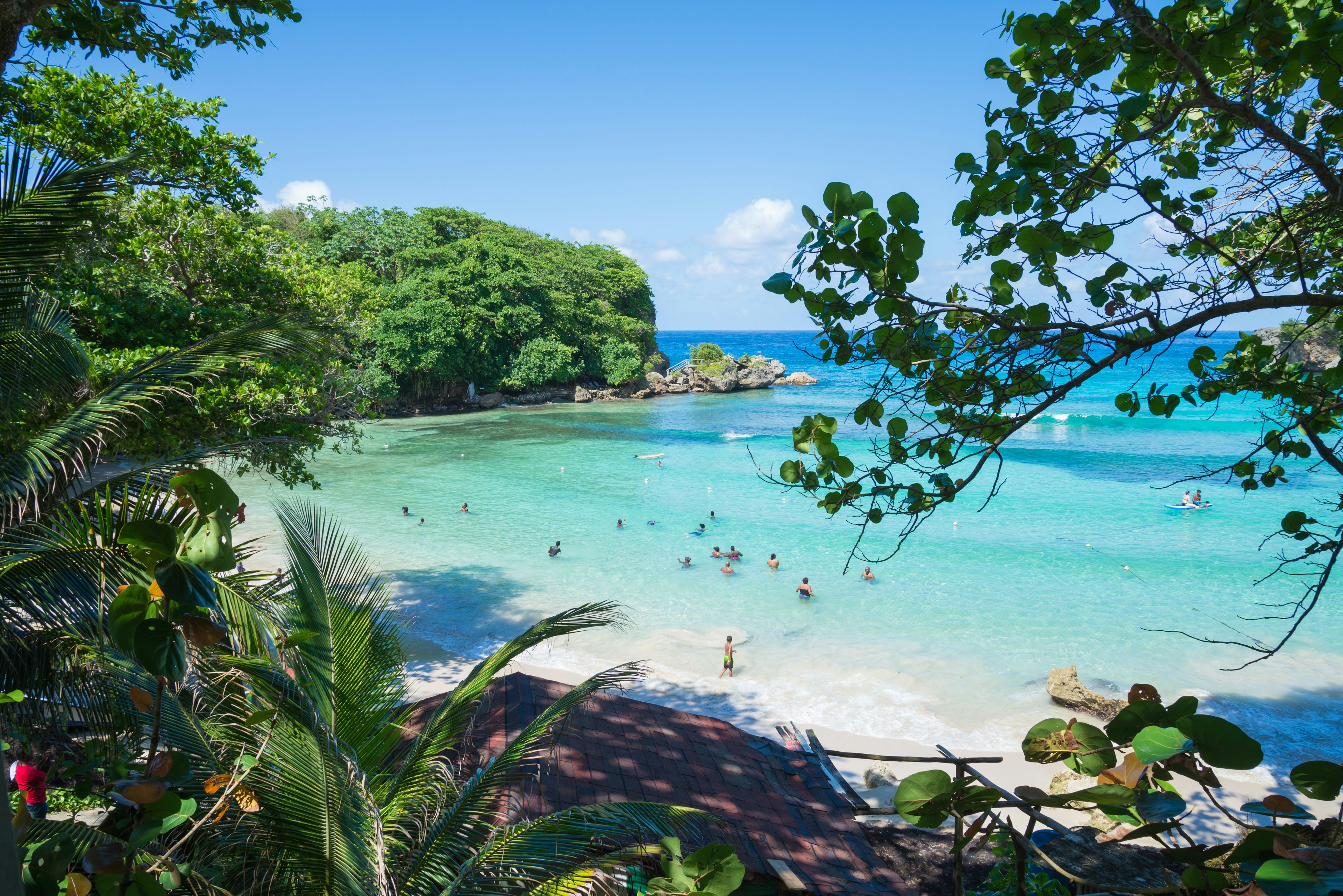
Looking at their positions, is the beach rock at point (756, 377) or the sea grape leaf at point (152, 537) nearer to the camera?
the sea grape leaf at point (152, 537)

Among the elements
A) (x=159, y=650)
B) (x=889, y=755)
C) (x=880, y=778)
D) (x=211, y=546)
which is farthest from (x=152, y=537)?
(x=880, y=778)

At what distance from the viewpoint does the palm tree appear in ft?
10.9

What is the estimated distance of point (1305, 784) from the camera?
5.14 feet

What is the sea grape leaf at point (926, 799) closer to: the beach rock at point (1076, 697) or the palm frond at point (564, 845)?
the palm frond at point (564, 845)

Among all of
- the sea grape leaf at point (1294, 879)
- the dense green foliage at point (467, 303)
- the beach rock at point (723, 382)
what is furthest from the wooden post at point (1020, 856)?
the beach rock at point (723, 382)

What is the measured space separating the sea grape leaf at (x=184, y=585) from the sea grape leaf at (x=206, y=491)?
14cm

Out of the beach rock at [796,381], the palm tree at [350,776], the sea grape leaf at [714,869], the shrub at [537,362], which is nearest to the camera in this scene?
the sea grape leaf at [714,869]

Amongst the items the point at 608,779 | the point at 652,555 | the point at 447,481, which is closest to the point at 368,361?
the point at 447,481

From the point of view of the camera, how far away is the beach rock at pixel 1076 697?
1116cm

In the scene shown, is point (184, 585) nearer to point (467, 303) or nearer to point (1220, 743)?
point (1220, 743)

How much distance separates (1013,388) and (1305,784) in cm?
196

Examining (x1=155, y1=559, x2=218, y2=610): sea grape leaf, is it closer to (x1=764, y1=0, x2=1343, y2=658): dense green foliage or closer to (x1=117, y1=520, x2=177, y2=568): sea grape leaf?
(x1=117, y1=520, x2=177, y2=568): sea grape leaf

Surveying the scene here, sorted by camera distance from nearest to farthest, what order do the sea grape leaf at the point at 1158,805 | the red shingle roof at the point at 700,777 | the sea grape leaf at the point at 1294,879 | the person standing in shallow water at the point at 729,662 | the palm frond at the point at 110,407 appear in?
1. the sea grape leaf at the point at 1294,879
2. the sea grape leaf at the point at 1158,805
3. the palm frond at the point at 110,407
4. the red shingle roof at the point at 700,777
5. the person standing in shallow water at the point at 729,662

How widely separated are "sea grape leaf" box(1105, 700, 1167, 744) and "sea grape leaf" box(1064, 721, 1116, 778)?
67 millimetres
